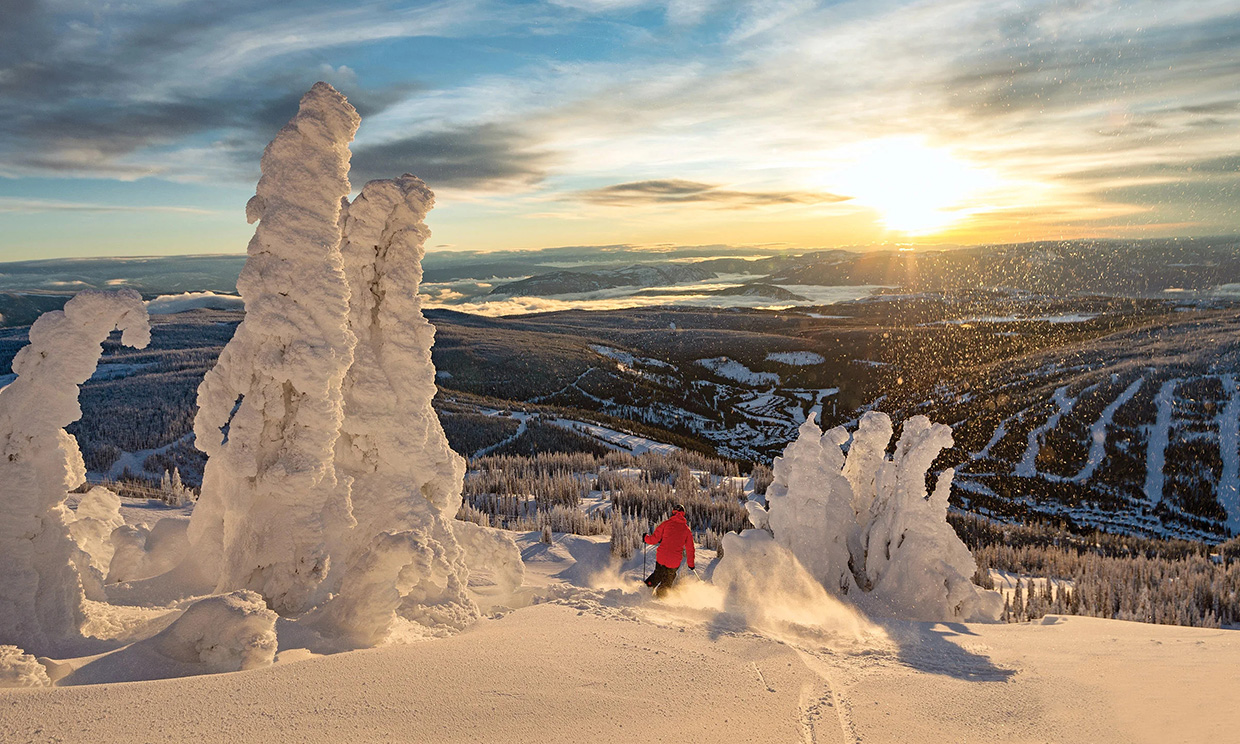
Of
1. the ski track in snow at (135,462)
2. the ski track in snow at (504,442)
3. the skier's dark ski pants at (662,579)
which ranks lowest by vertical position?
the ski track in snow at (504,442)

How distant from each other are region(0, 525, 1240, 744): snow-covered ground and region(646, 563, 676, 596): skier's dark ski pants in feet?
6.08

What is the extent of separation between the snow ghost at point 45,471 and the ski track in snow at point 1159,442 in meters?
28.6

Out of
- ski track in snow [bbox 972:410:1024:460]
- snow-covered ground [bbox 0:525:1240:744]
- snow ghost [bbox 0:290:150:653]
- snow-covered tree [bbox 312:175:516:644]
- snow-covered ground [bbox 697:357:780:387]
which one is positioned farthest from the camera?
snow-covered ground [bbox 697:357:780:387]

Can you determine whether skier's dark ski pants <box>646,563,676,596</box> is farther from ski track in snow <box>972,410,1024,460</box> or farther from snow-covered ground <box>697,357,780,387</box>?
snow-covered ground <box>697,357,780,387</box>

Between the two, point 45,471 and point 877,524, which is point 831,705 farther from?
point 45,471

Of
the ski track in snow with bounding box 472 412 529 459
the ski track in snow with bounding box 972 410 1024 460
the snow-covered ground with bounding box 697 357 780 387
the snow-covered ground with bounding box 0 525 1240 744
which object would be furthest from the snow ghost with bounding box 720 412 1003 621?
the snow-covered ground with bounding box 697 357 780 387

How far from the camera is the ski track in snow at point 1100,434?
1029 inches

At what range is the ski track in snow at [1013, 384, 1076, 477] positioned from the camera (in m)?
27.4

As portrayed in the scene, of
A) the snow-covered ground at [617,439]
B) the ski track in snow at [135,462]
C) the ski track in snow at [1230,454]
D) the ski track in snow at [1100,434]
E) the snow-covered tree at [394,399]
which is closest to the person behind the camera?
the snow-covered tree at [394,399]

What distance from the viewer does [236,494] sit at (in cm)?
577

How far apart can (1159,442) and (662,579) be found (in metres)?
29.1

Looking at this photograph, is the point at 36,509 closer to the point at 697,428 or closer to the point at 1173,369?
the point at 697,428

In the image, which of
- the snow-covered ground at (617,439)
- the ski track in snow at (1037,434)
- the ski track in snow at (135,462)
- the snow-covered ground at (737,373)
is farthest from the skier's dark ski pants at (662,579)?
Answer: the snow-covered ground at (737,373)

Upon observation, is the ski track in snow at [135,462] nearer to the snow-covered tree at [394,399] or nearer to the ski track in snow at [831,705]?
the snow-covered tree at [394,399]
